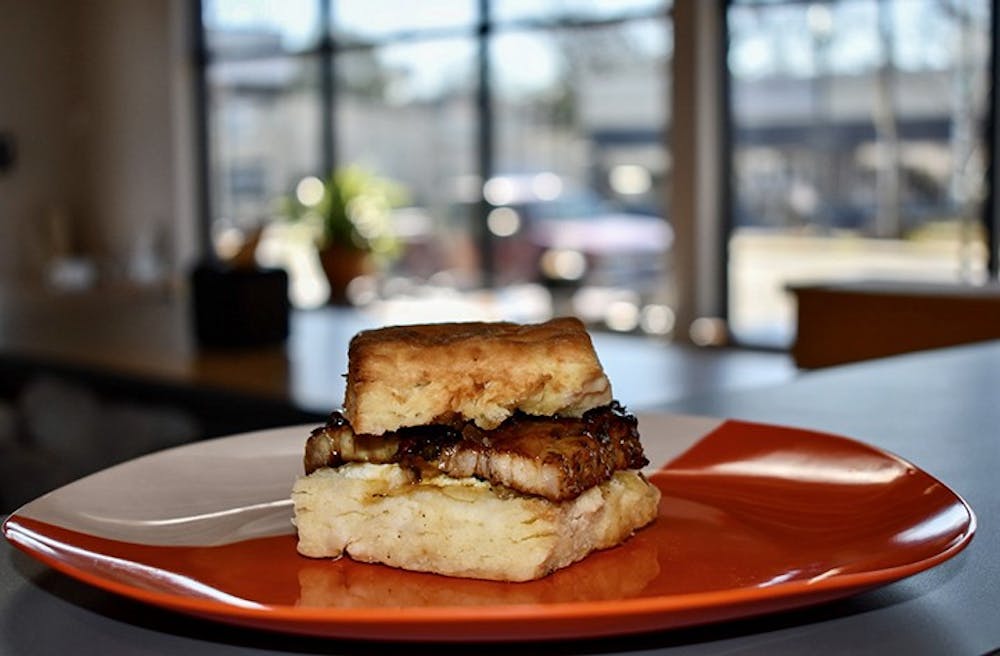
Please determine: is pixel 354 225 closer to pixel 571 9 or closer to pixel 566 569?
pixel 571 9

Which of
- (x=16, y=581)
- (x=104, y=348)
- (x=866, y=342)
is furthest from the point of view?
(x=104, y=348)

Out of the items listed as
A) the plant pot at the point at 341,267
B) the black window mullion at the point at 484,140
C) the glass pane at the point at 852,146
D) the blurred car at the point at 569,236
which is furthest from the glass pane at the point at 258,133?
the glass pane at the point at 852,146

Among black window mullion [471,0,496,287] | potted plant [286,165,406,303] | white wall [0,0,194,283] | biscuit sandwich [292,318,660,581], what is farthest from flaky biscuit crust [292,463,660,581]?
white wall [0,0,194,283]

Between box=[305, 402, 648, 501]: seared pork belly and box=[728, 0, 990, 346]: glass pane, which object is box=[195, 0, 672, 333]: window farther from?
box=[305, 402, 648, 501]: seared pork belly

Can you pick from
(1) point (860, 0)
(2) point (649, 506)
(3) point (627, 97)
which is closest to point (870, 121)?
(1) point (860, 0)

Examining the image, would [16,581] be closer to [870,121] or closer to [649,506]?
[649,506]

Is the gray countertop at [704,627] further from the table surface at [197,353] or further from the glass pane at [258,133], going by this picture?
the glass pane at [258,133]
